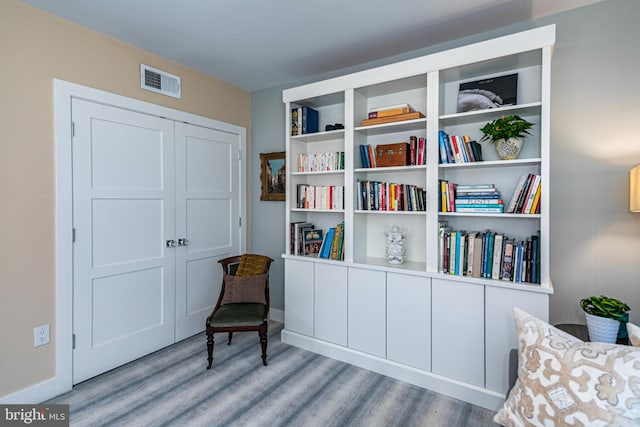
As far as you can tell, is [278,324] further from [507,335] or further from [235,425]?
[507,335]

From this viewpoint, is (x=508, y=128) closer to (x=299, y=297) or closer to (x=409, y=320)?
(x=409, y=320)

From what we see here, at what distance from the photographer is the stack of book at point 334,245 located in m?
2.79

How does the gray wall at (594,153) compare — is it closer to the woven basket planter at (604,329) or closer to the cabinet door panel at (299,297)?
the woven basket planter at (604,329)

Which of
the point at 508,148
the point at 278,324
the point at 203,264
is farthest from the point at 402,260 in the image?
the point at 203,264

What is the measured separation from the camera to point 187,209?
310 cm

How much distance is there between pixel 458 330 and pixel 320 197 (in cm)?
152

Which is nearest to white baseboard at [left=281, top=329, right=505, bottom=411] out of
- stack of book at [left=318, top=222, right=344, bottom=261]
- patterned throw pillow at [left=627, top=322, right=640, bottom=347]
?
stack of book at [left=318, top=222, right=344, bottom=261]

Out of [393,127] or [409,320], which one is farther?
[393,127]

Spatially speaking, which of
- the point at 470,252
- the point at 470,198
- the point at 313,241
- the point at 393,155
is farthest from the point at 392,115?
the point at 313,241

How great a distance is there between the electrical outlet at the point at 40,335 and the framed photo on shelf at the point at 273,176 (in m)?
2.11

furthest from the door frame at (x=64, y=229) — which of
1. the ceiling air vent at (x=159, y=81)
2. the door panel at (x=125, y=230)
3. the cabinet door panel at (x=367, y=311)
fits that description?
the cabinet door panel at (x=367, y=311)

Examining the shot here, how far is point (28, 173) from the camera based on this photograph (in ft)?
6.86

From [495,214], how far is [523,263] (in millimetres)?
338

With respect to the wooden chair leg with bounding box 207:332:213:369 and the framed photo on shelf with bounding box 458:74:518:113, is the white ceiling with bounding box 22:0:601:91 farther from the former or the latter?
the wooden chair leg with bounding box 207:332:213:369
